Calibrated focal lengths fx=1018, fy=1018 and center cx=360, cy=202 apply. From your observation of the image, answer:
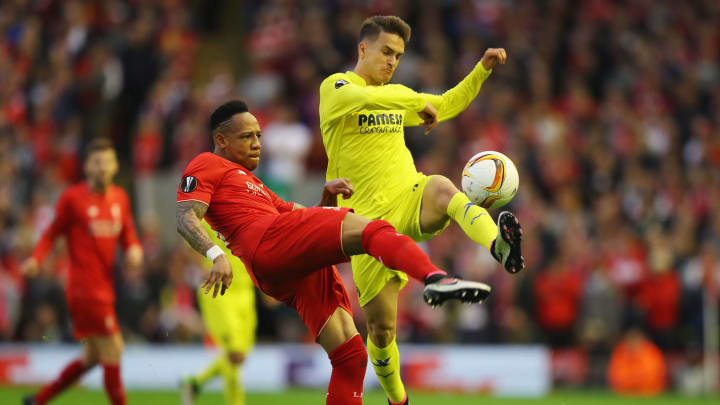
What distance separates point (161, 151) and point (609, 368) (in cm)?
848

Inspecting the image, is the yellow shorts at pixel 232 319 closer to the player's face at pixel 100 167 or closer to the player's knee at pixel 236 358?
the player's knee at pixel 236 358

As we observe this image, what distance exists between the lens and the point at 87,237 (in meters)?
10.2

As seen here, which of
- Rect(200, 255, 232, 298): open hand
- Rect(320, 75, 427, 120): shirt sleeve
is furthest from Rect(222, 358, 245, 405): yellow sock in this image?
Rect(200, 255, 232, 298): open hand

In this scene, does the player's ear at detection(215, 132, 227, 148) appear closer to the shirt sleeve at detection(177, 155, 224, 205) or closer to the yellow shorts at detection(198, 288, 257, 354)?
the shirt sleeve at detection(177, 155, 224, 205)

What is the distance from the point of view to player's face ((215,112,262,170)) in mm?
7223

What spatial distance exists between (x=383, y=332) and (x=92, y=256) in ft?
11.7

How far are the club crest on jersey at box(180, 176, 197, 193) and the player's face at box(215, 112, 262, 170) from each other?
0.49 meters

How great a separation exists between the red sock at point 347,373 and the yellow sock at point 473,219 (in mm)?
1102

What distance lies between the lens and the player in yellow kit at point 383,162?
779 cm

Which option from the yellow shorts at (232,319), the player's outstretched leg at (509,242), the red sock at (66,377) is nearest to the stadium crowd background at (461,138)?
the yellow shorts at (232,319)

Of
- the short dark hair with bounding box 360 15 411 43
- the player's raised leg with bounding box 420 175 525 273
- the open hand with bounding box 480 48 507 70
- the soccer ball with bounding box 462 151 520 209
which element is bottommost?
the player's raised leg with bounding box 420 175 525 273

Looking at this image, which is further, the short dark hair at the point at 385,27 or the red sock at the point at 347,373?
the short dark hair at the point at 385,27

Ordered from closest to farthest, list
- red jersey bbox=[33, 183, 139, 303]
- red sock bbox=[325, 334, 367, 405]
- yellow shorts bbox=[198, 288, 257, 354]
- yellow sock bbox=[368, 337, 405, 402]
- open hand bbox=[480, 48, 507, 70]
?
red sock bbox=[325, 334, 367, 405] < open hand bbox=[480, 48, 507, 70] < yellow sock bbox=[368, 337, 405, 402] < red jersey bbox=[33, 183, 139, 303] < yellow shorts bbox=[198, 288, 257, 354]

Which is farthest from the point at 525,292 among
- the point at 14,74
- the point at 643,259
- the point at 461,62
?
the point at 14,74
